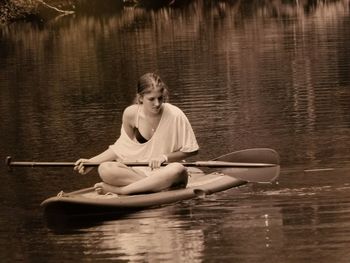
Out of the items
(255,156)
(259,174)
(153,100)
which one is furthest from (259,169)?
(153,100)

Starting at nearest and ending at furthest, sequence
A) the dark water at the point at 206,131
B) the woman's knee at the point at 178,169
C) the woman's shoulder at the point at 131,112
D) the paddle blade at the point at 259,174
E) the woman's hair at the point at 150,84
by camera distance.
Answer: the dark water at the point at 206,131 → the woman's hair at the point at 150,84 → the woman's knee at the point at 178,169 → the woman's shoulder at the point at 131,112 → the paddle blade at the point at 259,174

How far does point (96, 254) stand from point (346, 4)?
2101 inches

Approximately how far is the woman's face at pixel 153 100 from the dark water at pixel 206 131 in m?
0.96

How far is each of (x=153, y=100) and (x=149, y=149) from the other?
1.86 feet

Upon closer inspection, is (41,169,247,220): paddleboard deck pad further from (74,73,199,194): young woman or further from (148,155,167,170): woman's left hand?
(148,155,167,170): woman's left hand

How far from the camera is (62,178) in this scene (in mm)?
14742

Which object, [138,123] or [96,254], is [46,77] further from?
[96,254]

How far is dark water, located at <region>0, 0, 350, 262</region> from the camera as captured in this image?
1074 cm

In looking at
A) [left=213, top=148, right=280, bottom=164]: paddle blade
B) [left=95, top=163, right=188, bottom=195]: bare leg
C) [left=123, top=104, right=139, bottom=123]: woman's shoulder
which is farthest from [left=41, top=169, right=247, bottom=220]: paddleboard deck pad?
[left=123, top=104, right=139, bottom=123]: woman's shoulder

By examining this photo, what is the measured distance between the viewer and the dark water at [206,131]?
1074cm

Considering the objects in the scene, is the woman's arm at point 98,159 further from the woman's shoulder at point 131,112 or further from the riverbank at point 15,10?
the riverbank at point 15,10

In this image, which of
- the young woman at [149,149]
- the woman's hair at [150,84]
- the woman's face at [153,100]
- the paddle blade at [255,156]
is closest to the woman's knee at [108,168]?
the young woman at [149,149]

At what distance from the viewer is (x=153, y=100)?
12.4 m

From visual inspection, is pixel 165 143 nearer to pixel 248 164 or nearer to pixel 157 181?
pixel 157 181
